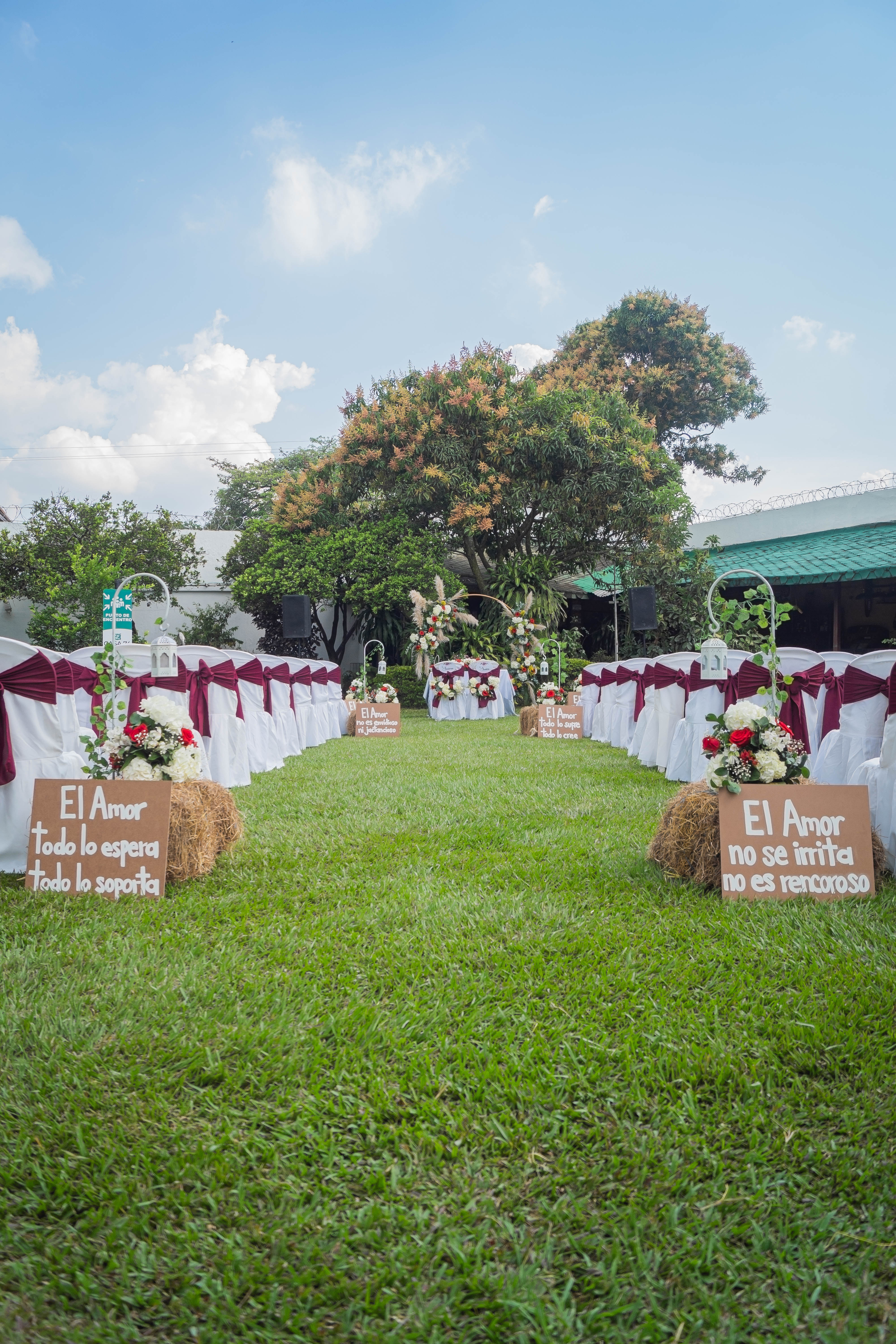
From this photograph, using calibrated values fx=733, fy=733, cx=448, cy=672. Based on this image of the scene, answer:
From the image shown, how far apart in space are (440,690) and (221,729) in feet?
26.1

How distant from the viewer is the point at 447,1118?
159 centimetres

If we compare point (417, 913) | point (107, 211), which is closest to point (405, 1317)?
point (417, 913)

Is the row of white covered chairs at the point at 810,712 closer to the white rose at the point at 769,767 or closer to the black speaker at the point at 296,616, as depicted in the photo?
the white rose at the point at 769,767

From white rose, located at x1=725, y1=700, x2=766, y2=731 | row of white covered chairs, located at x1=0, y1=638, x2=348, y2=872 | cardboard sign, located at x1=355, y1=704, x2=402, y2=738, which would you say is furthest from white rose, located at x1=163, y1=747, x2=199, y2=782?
cardboard sign, located at x1=355, y1=704, x2=402, y2=738

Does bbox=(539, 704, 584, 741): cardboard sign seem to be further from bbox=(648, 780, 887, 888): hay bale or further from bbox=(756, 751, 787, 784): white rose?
bbox=(756, 751, 787, 784): white rose

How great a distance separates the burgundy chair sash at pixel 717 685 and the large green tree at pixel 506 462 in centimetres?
1071

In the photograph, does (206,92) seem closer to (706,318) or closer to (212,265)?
(212,265)

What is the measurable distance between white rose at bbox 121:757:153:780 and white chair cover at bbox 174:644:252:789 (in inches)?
90.6

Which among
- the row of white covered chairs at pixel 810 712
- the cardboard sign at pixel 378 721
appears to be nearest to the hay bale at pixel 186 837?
the row of white covered chairs at pixel 810 712

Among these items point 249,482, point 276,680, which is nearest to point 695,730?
point 276,680

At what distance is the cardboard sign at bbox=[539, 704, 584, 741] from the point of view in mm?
9750

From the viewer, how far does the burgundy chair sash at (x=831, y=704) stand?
4613 mm

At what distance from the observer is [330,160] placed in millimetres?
10938

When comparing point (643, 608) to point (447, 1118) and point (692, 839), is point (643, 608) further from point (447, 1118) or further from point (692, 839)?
point (447, 1118)
